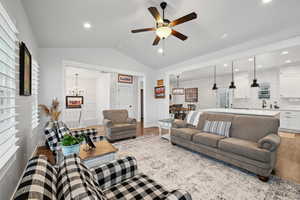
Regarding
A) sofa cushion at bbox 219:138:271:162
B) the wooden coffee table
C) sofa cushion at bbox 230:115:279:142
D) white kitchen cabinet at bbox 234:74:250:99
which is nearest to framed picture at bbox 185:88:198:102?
white kitchen cabinet at bbox 234:74:250:99

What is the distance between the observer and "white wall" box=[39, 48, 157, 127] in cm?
363

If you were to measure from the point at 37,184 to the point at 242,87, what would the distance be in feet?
25.5

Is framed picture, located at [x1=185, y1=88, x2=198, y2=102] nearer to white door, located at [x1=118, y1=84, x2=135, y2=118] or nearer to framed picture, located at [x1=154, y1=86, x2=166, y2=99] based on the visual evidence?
framed picture, located at [x1=154, y1=86, x2=166, y2=99]

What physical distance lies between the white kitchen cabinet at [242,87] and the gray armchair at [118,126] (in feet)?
18.1

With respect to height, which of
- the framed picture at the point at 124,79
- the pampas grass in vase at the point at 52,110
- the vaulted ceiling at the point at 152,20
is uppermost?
the vaulted ceiling at the point at 152,20

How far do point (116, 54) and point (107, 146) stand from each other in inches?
154

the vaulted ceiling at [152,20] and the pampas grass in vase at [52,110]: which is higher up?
the vaulted ceiling at [152,20]

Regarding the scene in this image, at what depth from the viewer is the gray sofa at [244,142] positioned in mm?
1973

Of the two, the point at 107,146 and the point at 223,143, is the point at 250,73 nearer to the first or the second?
the point at 223,143

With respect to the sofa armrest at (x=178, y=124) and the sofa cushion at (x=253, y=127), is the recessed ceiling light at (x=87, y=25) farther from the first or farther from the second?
the sofa cushion at (x=253, y=127)

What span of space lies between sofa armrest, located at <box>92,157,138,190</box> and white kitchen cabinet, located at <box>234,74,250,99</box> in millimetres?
6871

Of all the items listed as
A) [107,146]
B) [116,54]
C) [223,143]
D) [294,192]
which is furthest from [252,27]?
[116,54]

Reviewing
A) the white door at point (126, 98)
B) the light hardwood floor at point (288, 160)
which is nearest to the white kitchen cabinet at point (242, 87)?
the light hardwood floor at point (288, 160)

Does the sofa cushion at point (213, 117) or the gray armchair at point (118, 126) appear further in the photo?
the gray armchair at point (118, 126)
